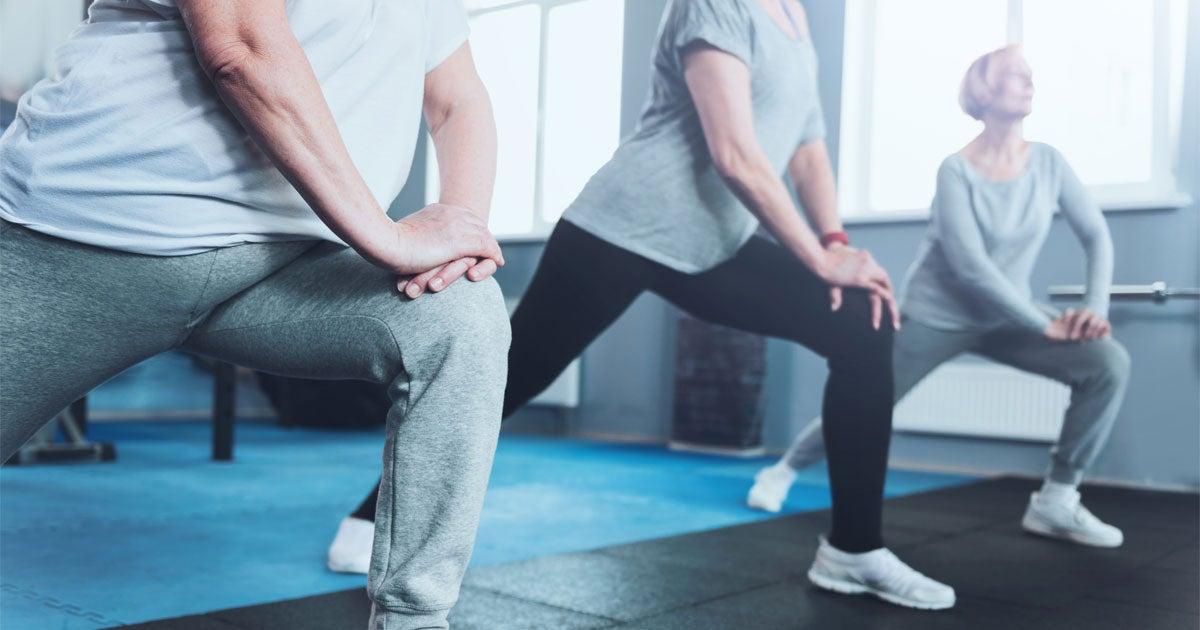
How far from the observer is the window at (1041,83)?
246 centimetres

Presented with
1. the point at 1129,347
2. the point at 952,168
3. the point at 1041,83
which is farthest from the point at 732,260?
the point at 1129,347

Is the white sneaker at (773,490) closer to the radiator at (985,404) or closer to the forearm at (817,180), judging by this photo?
the forearm at (817,180)

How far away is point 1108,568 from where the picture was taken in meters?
1.98

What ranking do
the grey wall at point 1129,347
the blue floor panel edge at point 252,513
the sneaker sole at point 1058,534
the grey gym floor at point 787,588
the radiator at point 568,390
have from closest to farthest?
the grey gym floor at point 787,588
the blue floor panel edge at point 252,513
the sneaker sole at point 1058,534
the grey wall at point 1129,347
the radiator at point 568,390

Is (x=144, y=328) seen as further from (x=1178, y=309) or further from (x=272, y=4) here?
(x=1178, y=309)

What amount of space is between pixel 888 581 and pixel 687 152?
751 millimetres

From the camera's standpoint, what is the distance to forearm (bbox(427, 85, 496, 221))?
939 mm

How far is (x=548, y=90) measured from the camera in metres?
2.11

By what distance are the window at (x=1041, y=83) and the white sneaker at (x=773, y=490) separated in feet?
2.74

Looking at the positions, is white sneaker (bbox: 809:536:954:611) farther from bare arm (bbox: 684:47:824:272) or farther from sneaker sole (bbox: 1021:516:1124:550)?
sneaker sole (bbox: 1021:516:1124:550)

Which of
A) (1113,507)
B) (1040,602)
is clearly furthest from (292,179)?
(1113,507)

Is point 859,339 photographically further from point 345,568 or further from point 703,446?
point 703,446

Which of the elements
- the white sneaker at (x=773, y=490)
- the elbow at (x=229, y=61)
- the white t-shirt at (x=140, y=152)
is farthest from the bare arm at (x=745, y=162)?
the white sneaker at (x=773, y=490)

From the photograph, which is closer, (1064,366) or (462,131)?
(462,131)
